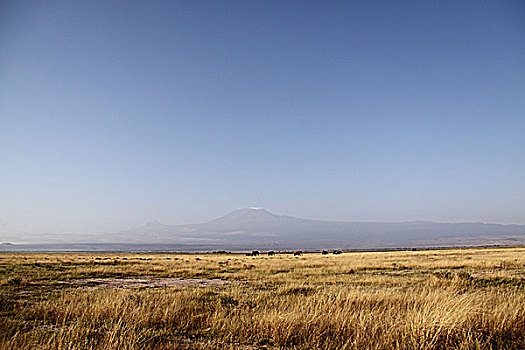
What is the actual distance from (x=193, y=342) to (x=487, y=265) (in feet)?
96.3

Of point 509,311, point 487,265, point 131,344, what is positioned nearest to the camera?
point 131,344

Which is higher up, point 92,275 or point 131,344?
point 131,344

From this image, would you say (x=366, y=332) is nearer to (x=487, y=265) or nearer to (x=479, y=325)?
(x=479, y=325)

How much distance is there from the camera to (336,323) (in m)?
6.77

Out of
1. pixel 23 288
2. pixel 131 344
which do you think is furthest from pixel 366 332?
pixel 23 288

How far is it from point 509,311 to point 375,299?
116 inches

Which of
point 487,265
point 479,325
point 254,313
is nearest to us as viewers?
point 479,325

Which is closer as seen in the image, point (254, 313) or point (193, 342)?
point (193, 342)

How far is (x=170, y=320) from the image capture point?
24.9ft

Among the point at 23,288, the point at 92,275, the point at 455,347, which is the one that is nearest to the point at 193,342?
the point at 455,347

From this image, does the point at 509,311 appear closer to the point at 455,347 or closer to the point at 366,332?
the point at 455,347

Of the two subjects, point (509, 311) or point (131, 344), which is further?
point (509, 311)

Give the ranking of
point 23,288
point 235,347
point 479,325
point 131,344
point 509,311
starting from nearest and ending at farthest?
point 131,344 < point 235,347 < point 479,325 < point 509,311 < point 23,288

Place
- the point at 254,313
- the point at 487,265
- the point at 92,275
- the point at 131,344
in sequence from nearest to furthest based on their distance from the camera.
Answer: the point at 131,344 < the point at 254,313 < the point at 92,275 < the point at 487,265
